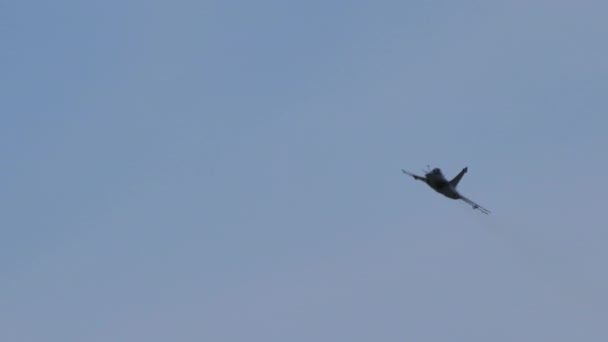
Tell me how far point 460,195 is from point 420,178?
5451 millimetres

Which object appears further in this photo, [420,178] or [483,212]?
[420,178]

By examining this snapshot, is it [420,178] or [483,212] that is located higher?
[420,178]

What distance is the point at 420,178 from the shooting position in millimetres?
109375

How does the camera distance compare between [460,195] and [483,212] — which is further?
[460,195]

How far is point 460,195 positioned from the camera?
110 m

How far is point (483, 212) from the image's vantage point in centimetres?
10081

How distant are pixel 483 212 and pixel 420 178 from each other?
11050 mm

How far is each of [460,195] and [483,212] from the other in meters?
9.56
